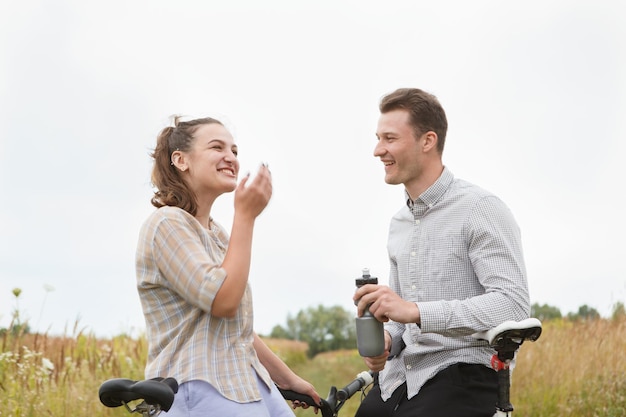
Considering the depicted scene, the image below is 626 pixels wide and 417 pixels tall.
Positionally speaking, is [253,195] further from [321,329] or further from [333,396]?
[321,329]

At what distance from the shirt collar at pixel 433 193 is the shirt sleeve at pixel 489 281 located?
23 centimetres

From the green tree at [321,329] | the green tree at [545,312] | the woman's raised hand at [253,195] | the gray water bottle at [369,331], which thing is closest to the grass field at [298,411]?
the green tree at [545,312]

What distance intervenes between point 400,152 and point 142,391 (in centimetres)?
182

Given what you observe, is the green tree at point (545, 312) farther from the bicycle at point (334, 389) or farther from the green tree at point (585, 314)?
the bicycle at point (334, 389)

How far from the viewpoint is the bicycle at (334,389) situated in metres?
2.41

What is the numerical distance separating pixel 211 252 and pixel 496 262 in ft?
4.14

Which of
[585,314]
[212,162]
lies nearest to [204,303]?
[212,162]

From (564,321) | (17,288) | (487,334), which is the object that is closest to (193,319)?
(487,334)

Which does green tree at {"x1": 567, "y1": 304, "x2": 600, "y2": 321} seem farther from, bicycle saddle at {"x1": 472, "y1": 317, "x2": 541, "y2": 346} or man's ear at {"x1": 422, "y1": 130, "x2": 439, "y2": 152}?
bicycle saddle at {"x1": 472, "y1": 317, "x2": 541, "y2": 346}

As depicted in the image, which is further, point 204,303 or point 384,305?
point 384,305

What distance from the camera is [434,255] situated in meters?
3.57

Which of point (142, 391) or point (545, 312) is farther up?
point (545, 312)

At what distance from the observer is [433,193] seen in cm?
368

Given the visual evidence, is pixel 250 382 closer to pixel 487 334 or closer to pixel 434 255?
pixel 487 334
